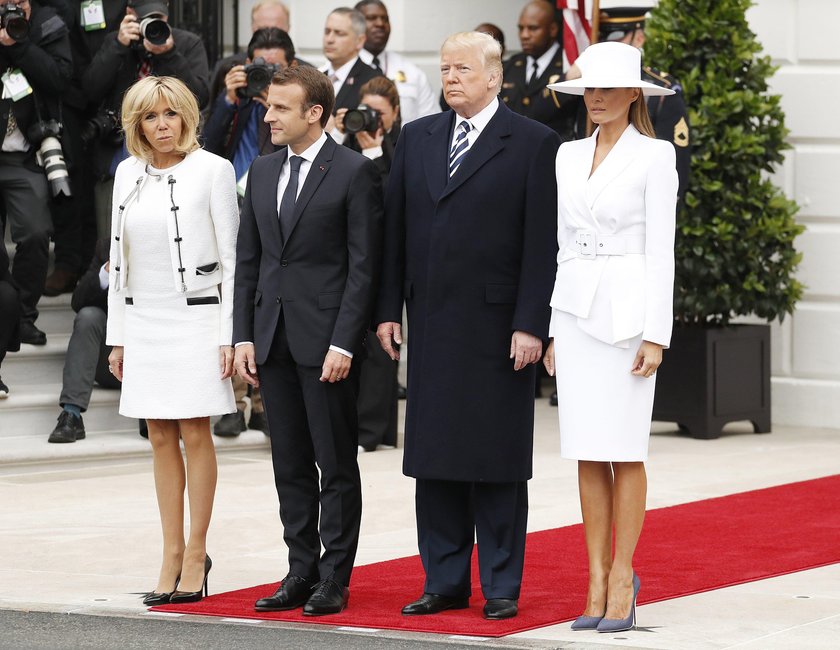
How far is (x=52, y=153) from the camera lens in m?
10.4

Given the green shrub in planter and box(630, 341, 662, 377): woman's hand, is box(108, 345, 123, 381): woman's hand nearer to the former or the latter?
box(630, 341, 662, 377): woman's hand

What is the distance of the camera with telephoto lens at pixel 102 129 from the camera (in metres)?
10.8

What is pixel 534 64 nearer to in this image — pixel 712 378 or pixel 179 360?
pixel 712 378

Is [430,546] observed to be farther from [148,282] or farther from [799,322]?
[799,322]

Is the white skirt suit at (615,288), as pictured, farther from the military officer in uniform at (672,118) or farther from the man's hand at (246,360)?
the military officer in uniform at (672,118)

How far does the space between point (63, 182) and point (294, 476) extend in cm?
465

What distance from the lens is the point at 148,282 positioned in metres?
6.30

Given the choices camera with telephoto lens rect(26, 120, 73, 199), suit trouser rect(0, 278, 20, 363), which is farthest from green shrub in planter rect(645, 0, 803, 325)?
suit trouser rect(0, 278, 20, 363)

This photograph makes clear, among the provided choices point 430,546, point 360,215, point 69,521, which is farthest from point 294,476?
point 69,521

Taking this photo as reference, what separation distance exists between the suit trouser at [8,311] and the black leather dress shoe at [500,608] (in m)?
4.27

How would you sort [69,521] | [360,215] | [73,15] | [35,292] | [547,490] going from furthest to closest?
[73,15] < [35,292] < [547,490] < [69,521] < [360,215]

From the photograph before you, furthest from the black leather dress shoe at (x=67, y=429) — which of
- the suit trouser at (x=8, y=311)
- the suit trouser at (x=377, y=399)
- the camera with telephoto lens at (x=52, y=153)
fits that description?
the suit trouser at (x=377, y=399)

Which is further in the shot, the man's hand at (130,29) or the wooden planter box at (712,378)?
the wooden planter box at (712,378)

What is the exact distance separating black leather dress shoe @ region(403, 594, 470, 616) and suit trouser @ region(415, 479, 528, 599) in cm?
2
